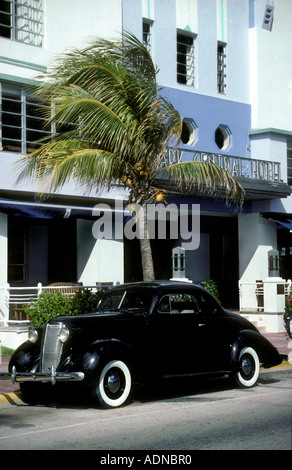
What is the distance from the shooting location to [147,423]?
8.31 m

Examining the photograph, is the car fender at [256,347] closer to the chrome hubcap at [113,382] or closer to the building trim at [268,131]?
the chrome hubcap at [113,382]

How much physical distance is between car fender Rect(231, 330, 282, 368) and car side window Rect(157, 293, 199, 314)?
2.81 ft

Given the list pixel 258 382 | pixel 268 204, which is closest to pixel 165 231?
pixel 268 204

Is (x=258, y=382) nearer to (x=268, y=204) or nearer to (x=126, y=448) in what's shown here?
(x=126, y=448)

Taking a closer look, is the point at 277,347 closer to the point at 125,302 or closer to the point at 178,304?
the point at 178,304

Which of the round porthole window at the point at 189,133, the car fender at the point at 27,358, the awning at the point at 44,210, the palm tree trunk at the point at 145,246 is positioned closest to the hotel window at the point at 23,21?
the awning at the point at 44,210

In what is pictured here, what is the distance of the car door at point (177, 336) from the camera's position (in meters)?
10.0

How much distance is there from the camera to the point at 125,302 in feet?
35.1

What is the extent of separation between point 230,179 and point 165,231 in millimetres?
8991

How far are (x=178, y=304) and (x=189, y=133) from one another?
12794 mm

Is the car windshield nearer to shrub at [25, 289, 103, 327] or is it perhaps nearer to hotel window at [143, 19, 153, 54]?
shrub at [25, 289, 103, 327]

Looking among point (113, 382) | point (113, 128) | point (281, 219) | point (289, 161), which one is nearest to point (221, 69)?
point (289, 161)

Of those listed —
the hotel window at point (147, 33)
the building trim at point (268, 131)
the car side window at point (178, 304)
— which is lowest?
the car side window at point (178, 304)

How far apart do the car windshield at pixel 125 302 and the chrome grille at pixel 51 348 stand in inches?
49.8
